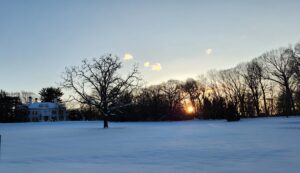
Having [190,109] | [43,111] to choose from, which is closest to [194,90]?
[190,109]

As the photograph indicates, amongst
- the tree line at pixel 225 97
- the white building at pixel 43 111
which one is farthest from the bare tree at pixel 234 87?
the white building at pixel 43 111

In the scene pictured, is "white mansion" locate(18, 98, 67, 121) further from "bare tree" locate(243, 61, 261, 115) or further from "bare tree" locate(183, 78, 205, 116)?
"bare tree" locate(243, 61, 261, 115)

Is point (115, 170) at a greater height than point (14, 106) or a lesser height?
lesser

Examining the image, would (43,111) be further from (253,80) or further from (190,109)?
(253,80)

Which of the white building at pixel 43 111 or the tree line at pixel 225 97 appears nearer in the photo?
the tree line at pixel 225 97

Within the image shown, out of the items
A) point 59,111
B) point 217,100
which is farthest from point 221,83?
point 59,111

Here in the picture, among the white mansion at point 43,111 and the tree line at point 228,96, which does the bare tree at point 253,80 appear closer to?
the tree line at point 228,96

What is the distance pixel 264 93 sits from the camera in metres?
79.7

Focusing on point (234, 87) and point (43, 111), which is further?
point (43, 111)

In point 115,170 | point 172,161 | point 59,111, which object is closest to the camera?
point 115,170

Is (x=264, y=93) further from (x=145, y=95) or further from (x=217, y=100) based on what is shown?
(x=145, y=95)

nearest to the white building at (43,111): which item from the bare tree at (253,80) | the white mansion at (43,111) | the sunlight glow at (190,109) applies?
the white mansion at (43,111)

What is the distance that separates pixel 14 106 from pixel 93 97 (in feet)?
206

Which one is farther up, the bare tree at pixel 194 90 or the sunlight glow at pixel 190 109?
the bare tree at pixel 194 90
